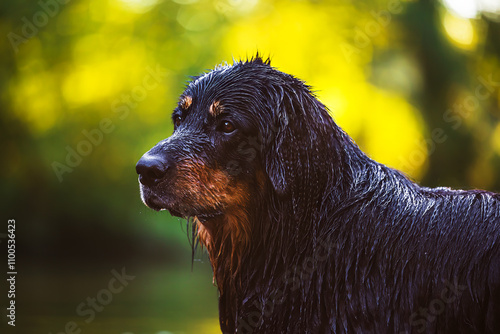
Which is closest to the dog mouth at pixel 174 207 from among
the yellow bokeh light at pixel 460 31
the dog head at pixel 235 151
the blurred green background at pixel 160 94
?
the dog head at pixel 235 151

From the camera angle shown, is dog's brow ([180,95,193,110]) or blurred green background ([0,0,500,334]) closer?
dog's brow ([180,95,193,110])

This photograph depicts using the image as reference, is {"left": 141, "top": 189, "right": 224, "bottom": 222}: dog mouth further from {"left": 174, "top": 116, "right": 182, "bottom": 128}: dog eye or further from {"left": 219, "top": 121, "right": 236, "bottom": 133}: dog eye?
{"left": 174, "top": 116, "right": 182, "bottom": 128}: dog eye

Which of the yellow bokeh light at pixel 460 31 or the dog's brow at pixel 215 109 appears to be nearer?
the dog's brow at pixel 215 109

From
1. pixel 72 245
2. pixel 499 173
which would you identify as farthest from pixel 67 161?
pixel 499 173

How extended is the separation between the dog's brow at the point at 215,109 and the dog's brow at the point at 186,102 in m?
0.26

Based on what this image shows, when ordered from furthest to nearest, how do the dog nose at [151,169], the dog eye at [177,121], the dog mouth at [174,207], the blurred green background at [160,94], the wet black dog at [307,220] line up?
the blurred green background at [160,94] < the dog eye at [177,121] < the dog mouth at [174,207] < the dog nose at [151,169] < the wet black dog at [307,220]

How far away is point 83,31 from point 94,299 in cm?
1078

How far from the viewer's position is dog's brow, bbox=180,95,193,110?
4349 mm

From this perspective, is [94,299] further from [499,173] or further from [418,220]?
[499,173]

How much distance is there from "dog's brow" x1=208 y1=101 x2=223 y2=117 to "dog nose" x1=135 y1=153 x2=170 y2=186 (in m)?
0.57

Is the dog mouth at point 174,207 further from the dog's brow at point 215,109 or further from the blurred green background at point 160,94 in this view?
the blurred green background at point 160,94

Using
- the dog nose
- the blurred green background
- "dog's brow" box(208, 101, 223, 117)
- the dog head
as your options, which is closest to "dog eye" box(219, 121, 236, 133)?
the dog head

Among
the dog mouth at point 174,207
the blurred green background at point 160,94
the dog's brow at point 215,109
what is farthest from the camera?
the blurred green background at point 160,94

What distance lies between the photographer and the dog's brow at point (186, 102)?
4.35 metres
